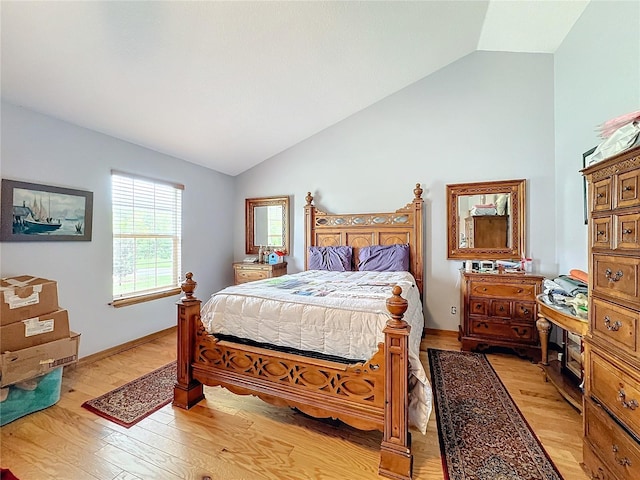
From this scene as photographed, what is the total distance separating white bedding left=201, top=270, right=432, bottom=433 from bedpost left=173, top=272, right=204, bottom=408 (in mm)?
98

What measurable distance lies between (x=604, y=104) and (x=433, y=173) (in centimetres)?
160

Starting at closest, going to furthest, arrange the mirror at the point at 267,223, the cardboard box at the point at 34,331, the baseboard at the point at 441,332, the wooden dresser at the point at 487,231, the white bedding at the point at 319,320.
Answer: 1. the white bedding at the point at 319,320
2. the cardboard box at the point at 34,331
3. the wooden dresser at the point at 487,231
4. the baseboard at the point at 441,332
5. the mirror at the point at 267,223

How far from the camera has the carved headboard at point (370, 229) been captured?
358 centimetres

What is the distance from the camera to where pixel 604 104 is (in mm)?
2279

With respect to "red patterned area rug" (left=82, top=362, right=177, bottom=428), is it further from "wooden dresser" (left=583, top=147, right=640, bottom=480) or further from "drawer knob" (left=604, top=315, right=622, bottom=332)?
"drawer knob" (left=604, top=315, right=622, bottom=332)

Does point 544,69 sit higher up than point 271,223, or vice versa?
point 544,69

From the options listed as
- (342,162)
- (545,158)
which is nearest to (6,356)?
(342,162)

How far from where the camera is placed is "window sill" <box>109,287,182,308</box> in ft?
10.1

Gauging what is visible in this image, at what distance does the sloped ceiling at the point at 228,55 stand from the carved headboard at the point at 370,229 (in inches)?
55.0

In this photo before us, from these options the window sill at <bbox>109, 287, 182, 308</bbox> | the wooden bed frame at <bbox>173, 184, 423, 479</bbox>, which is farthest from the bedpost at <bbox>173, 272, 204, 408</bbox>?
the window sill at <bbox>109, 287, 182, 308</bbox>

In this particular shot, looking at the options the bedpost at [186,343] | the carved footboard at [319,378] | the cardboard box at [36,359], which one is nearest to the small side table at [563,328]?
the carved footboard at [319,378]

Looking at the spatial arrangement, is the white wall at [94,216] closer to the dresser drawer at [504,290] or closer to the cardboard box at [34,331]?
the cardboard box at [34,331]

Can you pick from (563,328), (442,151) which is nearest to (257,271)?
(442,151)

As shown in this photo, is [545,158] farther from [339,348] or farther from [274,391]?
[274,391]
